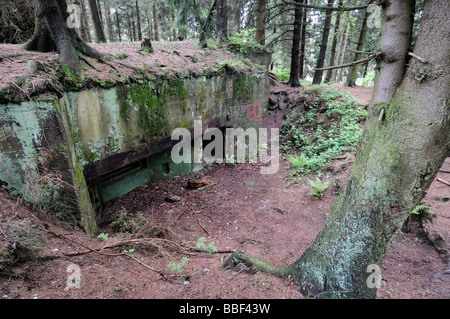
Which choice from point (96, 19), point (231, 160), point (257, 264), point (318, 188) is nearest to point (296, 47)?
point (231, 160)

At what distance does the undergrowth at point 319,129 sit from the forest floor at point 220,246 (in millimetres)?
739

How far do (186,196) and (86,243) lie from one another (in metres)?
4.31

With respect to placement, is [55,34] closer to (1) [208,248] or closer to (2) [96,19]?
(1) [208,248]

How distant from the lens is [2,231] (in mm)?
2705

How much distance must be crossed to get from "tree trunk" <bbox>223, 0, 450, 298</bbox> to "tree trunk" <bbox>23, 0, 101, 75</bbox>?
5627 millimetres

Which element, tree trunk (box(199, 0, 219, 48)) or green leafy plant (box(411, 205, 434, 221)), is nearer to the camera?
green leafy plant (box(411, 205, 434, 221))

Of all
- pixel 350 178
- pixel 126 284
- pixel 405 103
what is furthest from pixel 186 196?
pixel 405 103

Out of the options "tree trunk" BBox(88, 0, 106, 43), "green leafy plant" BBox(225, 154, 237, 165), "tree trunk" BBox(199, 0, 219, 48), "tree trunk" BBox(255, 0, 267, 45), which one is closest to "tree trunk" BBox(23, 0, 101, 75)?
"tree trunk" BBox(199, 0, 219, 48)

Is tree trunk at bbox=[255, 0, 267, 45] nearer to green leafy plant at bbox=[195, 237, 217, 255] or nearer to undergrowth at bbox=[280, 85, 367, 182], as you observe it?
undergrowth at bbox=[280, 85, 367, 182]

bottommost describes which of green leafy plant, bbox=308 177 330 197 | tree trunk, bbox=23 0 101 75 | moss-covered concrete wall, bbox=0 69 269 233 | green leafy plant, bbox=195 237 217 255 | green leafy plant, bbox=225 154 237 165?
green leafy plant, bbox=225 154 237 165

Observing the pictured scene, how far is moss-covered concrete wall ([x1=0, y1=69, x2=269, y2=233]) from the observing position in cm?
400

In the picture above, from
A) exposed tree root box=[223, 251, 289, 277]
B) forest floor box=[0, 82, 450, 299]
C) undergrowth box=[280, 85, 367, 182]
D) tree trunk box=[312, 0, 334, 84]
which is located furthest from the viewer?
tree trunk box=[312, 0, 334, 84]

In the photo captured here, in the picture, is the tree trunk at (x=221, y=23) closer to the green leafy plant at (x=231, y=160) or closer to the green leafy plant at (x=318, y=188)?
the green leafy plant at (x=231, y=160)
